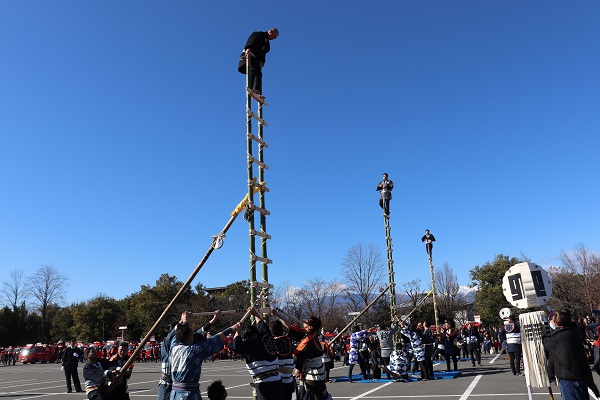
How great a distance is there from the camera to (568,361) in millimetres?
6355

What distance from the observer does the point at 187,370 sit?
225 inches

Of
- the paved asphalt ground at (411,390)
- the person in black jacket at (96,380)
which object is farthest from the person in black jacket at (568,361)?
the person in black jacket at (96,380)

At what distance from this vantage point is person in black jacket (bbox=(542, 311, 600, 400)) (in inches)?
248

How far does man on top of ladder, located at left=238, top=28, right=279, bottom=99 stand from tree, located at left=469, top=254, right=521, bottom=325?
46.8 metres

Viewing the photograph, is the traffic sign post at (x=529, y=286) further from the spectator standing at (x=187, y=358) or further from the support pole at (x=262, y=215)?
the spectator standing at (x=187, y=358)

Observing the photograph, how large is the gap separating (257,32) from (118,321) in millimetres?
56849

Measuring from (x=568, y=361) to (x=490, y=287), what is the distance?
158 ft

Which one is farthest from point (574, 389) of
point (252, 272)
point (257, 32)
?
point (257, 32)

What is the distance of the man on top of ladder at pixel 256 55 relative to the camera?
7.81 m

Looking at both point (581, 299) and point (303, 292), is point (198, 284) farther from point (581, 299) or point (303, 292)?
point (581, 299)

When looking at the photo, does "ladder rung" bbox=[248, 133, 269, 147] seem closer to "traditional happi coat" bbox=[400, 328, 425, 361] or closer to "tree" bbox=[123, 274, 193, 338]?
"traditional happi coat" bbox=[400, 328, 425, 361]

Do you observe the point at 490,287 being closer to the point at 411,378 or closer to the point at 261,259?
the point at 411,378

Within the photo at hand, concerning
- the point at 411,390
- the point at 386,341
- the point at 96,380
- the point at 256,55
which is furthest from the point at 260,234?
the point at 386,341

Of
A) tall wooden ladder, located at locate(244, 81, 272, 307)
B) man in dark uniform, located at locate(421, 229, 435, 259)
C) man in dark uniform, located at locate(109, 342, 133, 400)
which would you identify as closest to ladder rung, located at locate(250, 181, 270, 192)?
tall wooden ladder, located at locate(244, 81, 272, 307)
